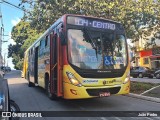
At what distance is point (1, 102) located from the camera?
5996 millimetres

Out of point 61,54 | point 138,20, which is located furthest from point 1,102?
point 138,20

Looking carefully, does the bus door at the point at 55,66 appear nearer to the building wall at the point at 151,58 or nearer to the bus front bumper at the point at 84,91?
the bus front bumper at the point at 84,91

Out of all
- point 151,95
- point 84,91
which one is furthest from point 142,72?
point 84,91

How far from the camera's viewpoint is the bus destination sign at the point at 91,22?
11192 mm

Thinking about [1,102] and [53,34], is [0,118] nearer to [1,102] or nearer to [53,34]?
[1,102]

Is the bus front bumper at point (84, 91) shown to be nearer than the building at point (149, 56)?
Yes

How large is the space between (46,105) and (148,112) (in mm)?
3935

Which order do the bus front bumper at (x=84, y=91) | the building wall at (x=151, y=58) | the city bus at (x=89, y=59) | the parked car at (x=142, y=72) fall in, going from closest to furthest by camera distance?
the bus front bumper at (x=84, y=91)
the city bus at (x=89, y=59)
the parked car at (x=142, y=72)
the building wall at (x=151, y=58)

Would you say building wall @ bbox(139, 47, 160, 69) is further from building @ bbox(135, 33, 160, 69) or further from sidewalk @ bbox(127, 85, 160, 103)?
sidewalk @ bbox(127, 85, 160, 103)

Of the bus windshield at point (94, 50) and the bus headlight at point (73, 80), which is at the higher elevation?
the bus windshield at point (94, 50)

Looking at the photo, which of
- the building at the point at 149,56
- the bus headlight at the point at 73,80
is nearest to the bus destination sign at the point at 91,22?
the bus headlight at the point at 73,80

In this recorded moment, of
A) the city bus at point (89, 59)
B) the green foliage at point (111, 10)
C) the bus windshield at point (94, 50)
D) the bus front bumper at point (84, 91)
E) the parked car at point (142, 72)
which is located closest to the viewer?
the bus front bumper at point (84, 91)

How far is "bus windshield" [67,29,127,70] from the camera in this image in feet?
35.3

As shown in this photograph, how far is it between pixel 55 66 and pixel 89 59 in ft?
5.10
